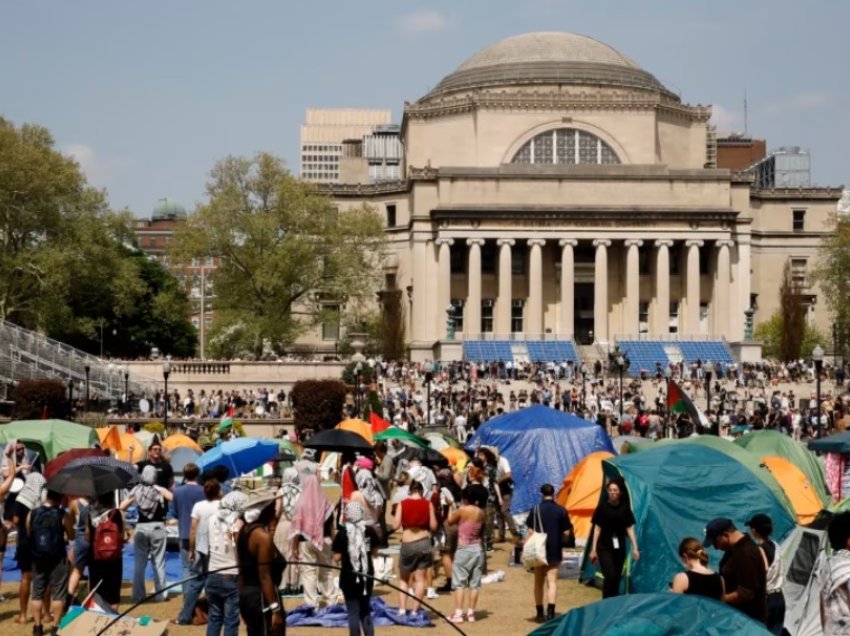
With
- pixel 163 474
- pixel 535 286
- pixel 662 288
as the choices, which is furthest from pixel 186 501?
pixel 662 288

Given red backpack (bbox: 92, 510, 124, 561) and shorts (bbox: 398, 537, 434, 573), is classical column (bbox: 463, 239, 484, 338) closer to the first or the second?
shorts (bbox: 398, 537, 434, 573)

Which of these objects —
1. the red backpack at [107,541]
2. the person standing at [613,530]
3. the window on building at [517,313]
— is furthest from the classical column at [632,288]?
the red backpack at [107,541]

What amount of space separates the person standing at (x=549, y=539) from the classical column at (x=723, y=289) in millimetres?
68383

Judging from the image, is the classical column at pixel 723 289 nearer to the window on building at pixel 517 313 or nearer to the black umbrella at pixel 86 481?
the window on building at pixel 517 313

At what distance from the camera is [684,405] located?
106ft

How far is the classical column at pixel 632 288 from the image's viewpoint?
8381 cm

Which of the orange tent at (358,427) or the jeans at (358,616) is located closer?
the jeans at (358,616)

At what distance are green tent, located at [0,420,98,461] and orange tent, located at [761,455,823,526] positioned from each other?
12.1 metres

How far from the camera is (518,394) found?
6141cm

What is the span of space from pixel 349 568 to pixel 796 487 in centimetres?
1069

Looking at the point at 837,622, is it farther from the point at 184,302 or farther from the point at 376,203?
the point at 376,203

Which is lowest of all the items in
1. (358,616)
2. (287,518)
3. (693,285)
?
(358,616)

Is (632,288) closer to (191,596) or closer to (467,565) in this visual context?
(467,565)

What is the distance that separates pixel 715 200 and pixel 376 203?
21.6 m
